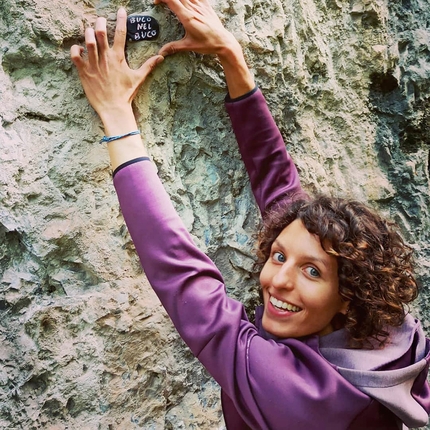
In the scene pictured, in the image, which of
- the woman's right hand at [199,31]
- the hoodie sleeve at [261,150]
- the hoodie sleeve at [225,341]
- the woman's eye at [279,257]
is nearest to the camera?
the hoodie sleeve at [225,341]

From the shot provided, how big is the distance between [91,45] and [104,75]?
61 millimetres

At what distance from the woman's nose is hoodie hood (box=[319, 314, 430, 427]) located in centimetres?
12

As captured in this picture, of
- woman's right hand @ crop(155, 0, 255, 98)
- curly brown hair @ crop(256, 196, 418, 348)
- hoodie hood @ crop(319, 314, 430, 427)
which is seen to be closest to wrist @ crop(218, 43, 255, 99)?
woman's right hand @ crop(155, 0, 255, 98)

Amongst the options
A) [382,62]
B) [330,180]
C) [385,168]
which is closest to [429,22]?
[382,62]

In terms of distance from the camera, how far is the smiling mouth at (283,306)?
90cm

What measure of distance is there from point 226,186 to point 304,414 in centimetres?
58

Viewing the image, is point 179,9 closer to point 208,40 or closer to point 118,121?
point 208,40

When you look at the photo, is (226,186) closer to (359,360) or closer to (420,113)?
(359,360)

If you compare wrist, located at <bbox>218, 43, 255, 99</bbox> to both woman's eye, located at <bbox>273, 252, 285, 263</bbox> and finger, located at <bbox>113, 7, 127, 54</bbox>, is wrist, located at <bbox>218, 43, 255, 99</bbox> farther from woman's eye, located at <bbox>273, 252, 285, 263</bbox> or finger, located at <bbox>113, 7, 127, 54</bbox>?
woman's eye, located at <bbox>273, 252, 285, 263</bbox>

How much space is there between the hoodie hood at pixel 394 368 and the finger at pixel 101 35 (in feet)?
2.27

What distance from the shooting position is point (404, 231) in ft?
5.06

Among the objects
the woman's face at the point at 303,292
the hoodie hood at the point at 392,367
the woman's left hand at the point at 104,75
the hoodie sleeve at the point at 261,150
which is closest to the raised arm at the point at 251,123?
the hoodie sleeve at the point at 261,150

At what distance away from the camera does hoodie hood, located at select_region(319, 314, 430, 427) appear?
2.77ft

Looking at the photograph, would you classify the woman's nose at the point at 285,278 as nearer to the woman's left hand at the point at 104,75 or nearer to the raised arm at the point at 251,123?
the raised arm at the point at 251,123
